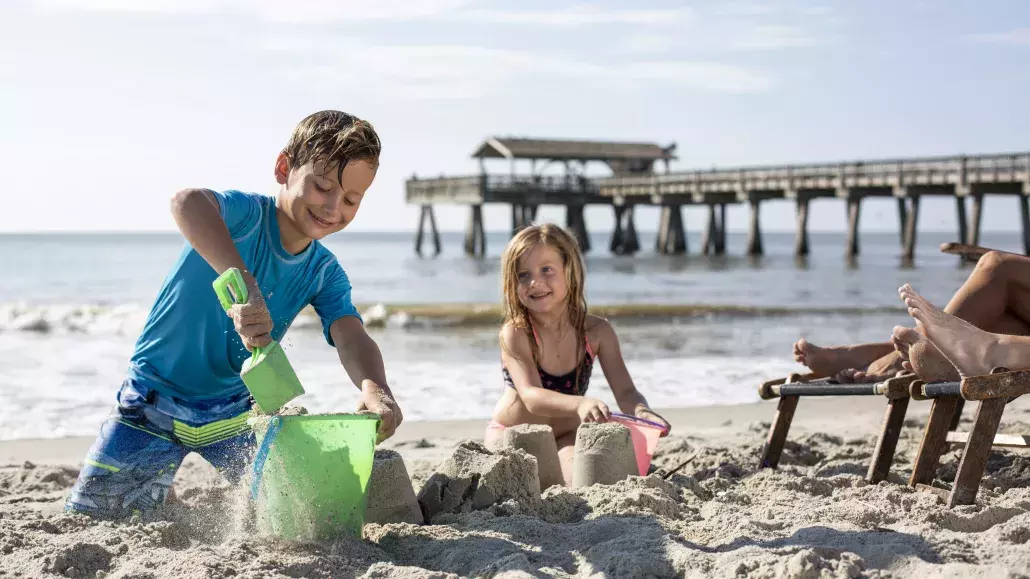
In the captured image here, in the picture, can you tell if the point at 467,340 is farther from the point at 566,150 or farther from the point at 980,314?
the point at 566,150

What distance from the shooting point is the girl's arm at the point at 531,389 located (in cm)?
364

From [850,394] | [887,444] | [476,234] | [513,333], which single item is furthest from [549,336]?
[476,234]

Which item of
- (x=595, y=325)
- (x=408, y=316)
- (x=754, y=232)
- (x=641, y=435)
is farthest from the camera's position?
(x=754, y=232)

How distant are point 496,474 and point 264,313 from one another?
1122 mm

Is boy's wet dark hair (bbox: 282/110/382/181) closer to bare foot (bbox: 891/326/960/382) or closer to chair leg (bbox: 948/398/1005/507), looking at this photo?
bare foot (bbox: 891/326/960/382)

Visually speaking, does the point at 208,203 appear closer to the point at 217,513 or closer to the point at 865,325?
the point at 217,513

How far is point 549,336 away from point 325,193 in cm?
157

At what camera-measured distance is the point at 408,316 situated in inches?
500

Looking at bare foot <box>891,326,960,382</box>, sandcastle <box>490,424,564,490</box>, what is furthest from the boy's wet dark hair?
bare foot <box>891,326,960,382</box>

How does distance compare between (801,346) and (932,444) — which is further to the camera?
(801,346)

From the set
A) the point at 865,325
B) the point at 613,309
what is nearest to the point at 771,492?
the point at 865,325

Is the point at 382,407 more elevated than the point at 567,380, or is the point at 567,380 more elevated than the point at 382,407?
the point at 382,407

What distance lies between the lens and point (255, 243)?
291 cm

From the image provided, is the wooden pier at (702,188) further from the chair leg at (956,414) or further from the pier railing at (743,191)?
the chair leg at (956,414)
